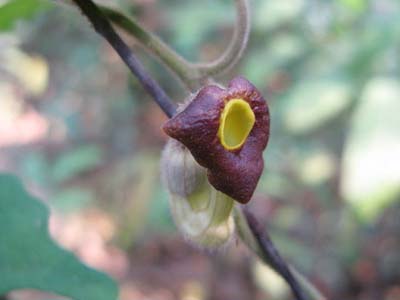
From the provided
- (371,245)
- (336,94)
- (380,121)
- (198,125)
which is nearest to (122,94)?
(371,245)

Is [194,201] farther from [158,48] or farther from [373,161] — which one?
[373,161]

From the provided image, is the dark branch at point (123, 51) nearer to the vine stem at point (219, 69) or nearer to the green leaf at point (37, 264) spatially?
the vine stem at point (219, 69)

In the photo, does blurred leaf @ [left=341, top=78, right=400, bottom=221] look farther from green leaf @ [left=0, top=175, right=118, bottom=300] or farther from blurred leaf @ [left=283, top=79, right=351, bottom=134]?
green leaf @ [left=0, top=175, right=118, bottom=300]

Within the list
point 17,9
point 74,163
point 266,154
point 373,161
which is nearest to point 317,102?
point 373,161

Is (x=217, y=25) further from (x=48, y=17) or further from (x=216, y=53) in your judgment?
(x=48, y=17)

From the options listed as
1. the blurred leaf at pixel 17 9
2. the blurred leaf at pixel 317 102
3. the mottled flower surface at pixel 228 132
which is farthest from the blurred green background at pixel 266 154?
the mottled flower surface at pixel 228 132

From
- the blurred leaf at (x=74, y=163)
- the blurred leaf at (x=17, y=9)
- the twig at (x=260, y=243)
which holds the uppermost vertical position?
the blurred leaf at (x=74, y=163)

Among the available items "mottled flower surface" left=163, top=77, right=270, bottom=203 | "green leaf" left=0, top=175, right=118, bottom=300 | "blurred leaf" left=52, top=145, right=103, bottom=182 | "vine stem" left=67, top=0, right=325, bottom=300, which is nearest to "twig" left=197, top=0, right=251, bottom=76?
"vine stem" left=67, top=0, right=325, bottom=300
